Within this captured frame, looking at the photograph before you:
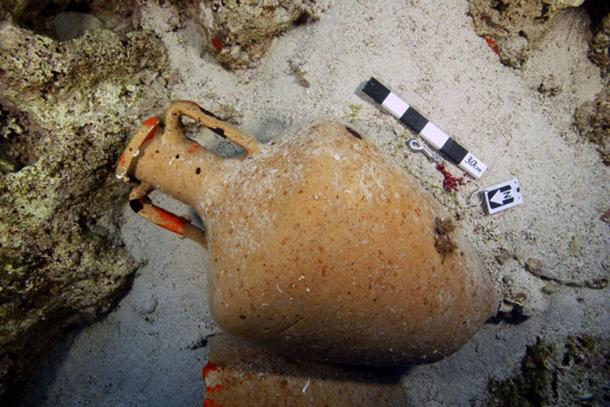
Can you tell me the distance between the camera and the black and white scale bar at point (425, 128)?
106 inches

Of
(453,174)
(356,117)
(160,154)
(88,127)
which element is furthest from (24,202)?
(453,174)

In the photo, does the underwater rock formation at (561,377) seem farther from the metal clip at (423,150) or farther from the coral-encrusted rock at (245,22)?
the coral-encrusted rock at (245,22)

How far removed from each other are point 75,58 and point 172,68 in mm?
717

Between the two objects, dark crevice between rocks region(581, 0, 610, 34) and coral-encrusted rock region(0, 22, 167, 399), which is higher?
dark crevice between rocks region(581, 0, 610, 34)

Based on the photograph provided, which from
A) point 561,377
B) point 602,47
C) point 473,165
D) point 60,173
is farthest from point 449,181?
point 60,173

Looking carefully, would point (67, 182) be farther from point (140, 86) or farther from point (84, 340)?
point (84, 340)

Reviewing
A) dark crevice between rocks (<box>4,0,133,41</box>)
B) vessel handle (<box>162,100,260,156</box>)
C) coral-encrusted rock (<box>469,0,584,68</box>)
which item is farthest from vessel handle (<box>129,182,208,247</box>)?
coral-encrusted rock (<box>469,0,584,68</box>)

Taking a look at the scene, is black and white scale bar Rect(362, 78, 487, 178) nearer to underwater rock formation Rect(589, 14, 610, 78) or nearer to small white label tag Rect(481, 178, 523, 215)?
small white label tag Rect(481, 178, 523, 215)

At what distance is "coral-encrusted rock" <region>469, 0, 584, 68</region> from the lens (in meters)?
2.54

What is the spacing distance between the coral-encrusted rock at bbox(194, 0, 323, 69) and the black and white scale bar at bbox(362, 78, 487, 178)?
0.65 m

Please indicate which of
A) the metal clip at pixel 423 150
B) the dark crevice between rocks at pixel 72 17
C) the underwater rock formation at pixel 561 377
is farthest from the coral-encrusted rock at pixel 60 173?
the underwater rock formation at pixel 561 377

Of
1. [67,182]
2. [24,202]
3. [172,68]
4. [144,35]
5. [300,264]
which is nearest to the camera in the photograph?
[300,264]

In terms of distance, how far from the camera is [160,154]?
2.14 m

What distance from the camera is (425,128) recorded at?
2.70 m
